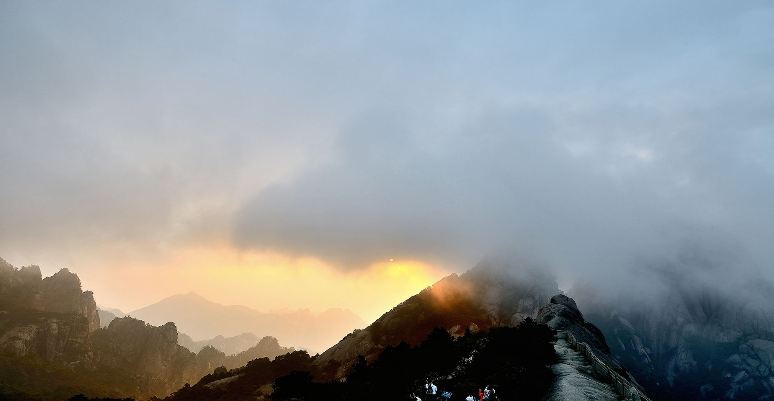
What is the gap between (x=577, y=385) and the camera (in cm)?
2781

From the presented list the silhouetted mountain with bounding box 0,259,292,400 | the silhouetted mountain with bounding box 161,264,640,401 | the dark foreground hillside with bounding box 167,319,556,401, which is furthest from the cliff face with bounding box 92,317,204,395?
the dark foreground hillside with bounding box 167,319,556,401

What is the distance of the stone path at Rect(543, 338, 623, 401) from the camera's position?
25.3m

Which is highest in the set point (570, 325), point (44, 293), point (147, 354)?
point (44, 293)

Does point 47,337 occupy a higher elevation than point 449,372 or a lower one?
higher

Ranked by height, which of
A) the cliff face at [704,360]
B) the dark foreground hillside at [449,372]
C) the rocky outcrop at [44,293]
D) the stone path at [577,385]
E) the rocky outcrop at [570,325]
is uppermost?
the rocky outcrop at [44,293]

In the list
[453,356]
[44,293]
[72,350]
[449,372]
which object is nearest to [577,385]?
[449,372]

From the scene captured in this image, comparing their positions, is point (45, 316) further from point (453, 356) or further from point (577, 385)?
point (577, 385)

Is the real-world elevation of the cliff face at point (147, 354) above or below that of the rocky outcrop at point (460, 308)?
above

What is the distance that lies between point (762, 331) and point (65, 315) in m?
339

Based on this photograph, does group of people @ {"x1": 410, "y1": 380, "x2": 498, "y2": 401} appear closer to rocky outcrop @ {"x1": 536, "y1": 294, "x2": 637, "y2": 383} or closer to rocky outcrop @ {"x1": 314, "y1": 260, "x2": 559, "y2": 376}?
rocky outcrop @ {"x1": 536, "y1": 294, "x2": 637, "y2": 383}

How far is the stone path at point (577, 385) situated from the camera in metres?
25.3

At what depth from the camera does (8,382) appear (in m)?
103

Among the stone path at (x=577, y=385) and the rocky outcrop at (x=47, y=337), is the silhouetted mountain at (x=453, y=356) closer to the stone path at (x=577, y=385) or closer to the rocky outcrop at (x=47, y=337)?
the stone path at (x=577, y=385)

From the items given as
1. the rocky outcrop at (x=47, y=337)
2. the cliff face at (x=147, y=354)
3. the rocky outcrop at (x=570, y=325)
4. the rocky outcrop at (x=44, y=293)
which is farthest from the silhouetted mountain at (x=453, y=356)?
the rocky outcrop at (x=44, y=293)
